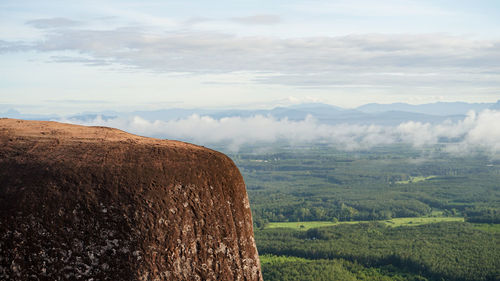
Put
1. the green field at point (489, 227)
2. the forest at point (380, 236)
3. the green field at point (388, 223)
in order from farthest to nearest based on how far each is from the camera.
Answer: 1. the green field at point (388, 223)
2. the green field at point (489, 227)
3. the forest at point (380, 236)

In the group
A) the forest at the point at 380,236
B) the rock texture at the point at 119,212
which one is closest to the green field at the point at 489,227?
the forest at the point at 380,236

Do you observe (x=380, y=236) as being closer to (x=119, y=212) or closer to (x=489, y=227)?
(x=489, y=227)

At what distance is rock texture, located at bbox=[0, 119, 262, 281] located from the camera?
9797mm

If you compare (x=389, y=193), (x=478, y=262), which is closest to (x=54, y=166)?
(x=478, y=262)

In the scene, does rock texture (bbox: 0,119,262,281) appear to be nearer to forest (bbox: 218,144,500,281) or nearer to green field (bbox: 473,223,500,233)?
forest (bbox: 218,144,500,281)

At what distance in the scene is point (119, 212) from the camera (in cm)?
998

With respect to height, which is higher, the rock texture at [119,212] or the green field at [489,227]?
the rock texture at [119,212]

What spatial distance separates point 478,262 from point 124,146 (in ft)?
304

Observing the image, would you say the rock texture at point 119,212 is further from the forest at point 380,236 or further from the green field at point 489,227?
the green field at point 489,227

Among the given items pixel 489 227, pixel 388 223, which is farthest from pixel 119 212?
pixel 388 223

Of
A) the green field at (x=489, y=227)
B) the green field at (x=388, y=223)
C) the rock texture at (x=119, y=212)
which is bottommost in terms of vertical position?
the green field at (x=388, y=223)

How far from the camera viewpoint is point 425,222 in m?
140

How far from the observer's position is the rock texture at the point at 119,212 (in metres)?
9.80

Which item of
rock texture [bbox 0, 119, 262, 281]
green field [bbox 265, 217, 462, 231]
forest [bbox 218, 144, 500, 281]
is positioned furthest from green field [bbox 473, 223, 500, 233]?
rock texture [bbox 0, 119, 262, 281]
